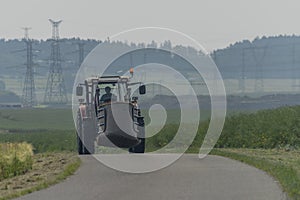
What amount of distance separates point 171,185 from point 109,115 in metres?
7.33

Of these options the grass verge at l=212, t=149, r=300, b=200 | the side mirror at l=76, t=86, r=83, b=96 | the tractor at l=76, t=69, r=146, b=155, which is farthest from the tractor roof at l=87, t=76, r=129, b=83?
the grass verge at l=212, t=149, r=300, b=200

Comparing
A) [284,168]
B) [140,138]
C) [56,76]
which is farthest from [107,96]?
[56,76]

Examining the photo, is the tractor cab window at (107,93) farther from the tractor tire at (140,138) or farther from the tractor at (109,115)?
the tractor tire at (140,138)

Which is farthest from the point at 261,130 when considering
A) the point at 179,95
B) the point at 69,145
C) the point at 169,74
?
the point at 69,145

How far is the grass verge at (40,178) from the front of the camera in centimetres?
1327

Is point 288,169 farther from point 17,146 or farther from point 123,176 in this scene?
point 17,146

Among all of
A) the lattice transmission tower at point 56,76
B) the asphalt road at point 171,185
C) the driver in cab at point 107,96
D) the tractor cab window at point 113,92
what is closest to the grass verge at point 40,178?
the asphalt road at point 171,185

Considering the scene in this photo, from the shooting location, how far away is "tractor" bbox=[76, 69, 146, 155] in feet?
67.5

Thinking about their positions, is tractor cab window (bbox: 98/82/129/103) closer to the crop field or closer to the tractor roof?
the tractor roof

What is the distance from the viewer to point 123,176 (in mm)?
15195

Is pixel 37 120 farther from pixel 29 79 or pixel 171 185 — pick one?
pixel 171 185

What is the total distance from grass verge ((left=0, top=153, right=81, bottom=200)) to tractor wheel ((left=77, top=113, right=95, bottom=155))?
307 cm

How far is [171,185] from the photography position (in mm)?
13570

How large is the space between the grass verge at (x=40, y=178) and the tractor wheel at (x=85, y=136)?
10.1 ft
